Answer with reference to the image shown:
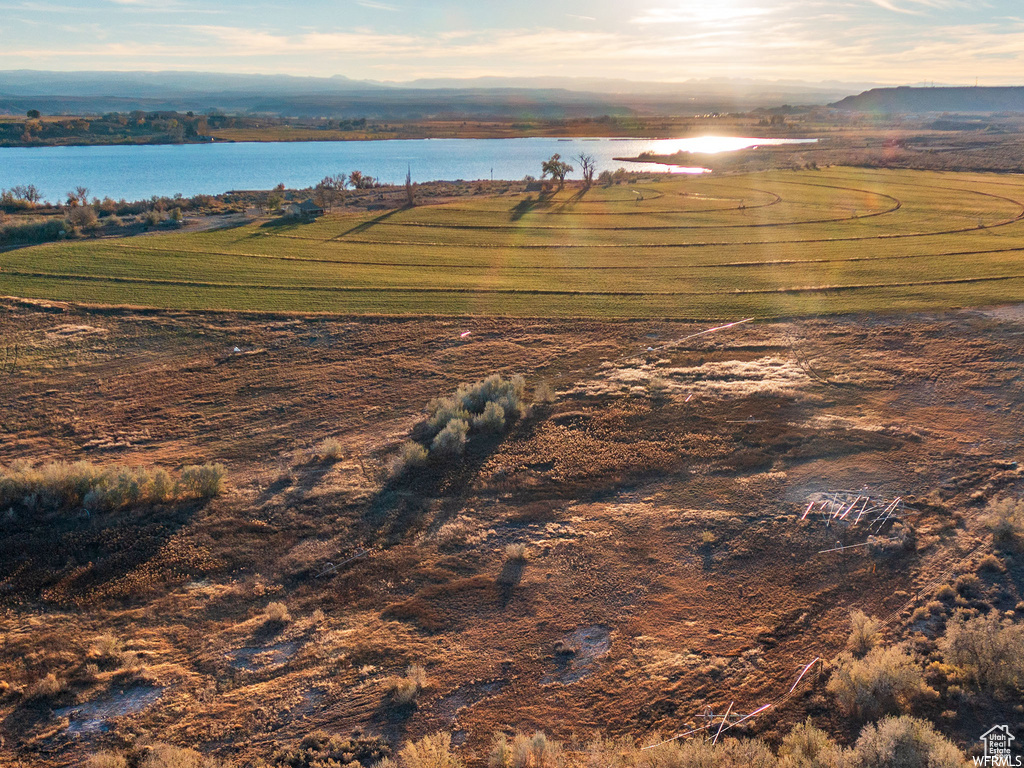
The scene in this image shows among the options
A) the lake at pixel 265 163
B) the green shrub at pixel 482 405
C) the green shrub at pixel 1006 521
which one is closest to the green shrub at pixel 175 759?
the green shrub at pixel 482 405

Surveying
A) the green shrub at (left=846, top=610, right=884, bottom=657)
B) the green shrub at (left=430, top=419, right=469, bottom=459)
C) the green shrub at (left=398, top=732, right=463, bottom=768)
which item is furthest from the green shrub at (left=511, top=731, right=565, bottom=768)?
the green shrub at (left=430, top=419, right=469, bottom=459)

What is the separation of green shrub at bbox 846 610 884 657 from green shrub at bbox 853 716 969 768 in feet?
8.13

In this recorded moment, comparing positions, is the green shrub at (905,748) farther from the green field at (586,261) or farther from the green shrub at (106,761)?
the green field at (586,261)

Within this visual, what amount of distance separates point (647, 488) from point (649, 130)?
20224 centimetres

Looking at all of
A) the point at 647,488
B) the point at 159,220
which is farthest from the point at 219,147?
the point at 647,488

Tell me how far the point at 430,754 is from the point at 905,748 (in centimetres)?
729

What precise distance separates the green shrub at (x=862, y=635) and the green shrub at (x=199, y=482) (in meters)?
16.4

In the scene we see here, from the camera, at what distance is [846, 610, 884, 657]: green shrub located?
38.7ft

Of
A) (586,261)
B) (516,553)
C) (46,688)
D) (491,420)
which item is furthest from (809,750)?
(586,261)

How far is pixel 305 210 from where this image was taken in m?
58.4

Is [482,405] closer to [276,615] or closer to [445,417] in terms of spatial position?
[445,417]

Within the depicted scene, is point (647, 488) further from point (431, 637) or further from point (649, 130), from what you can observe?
point (649, 130)

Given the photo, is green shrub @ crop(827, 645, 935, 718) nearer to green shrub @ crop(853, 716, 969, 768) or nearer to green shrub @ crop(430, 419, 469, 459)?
green shrub @ crop(853, 716, 969, 768)

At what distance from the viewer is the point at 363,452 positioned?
19703mm
